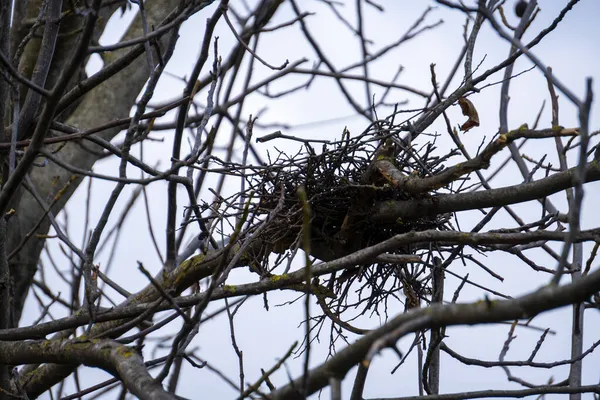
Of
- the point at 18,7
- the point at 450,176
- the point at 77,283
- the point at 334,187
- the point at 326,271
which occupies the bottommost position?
the point at 326,271

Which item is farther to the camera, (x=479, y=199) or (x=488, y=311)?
(x=479, y=199)

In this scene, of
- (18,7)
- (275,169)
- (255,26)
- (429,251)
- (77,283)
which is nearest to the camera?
(429,251)

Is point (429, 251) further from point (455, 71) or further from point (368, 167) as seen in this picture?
point (455, 71)

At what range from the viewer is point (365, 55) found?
12.5 feet

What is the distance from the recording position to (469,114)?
7.04 ft

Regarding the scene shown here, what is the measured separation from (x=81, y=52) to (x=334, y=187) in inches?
40.3

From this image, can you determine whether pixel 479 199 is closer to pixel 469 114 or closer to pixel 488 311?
pixel 469 114

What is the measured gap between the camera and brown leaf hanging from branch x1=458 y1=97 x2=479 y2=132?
2.12 meters

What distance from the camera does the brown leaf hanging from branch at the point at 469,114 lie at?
2.12m

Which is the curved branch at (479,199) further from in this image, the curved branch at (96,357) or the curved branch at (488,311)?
the curved branch at (96,357)

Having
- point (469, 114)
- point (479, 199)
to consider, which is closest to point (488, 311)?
point (479, 199)

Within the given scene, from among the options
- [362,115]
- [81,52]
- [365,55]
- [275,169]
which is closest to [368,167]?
[275,169]

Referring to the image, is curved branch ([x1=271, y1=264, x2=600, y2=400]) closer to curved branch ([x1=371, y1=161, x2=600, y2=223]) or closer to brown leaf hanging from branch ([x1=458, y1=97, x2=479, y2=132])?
curved branch ([x1=371, y1=161, x2=600, y2=223])

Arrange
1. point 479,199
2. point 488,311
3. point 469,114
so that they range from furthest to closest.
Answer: point 469,114 → point 479,199 → point 488,311
